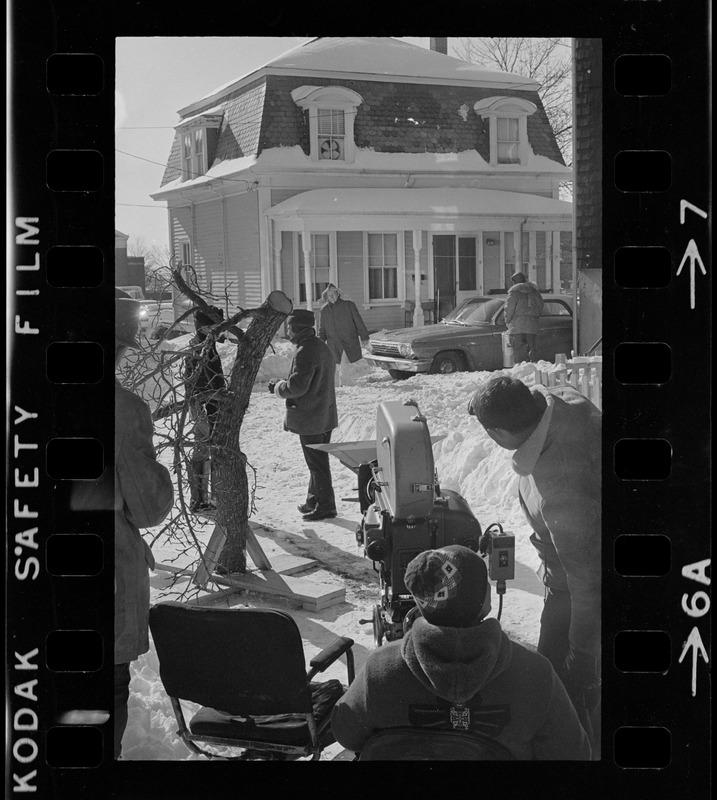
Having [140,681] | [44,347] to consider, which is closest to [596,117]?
[44,347]

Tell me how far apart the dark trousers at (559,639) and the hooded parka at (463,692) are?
282 millimetres

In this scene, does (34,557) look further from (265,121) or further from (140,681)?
(265,121)

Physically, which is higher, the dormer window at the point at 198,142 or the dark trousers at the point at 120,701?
the dormer window at the point at 198,142

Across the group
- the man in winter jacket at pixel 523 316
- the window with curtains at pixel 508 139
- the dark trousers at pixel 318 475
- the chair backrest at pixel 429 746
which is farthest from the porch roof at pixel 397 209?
the chair backrest at pixel 429 746

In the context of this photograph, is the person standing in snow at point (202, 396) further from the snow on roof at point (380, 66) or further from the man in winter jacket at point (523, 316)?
the man in winter jacket at point (523, 316)

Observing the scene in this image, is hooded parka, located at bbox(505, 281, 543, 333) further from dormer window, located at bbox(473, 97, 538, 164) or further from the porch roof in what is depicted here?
dormer window, located at bbox(473, 97, 538, 164)

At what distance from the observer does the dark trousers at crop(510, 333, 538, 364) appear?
12.9 feet

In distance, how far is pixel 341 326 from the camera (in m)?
3.74

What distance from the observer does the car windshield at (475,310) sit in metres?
3.70

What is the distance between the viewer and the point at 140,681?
12.7ft

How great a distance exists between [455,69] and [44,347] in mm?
1752

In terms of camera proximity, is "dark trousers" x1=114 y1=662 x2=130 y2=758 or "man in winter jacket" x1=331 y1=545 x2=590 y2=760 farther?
"dark trousers" x1=114 y1=662 x2=130 y2=758
